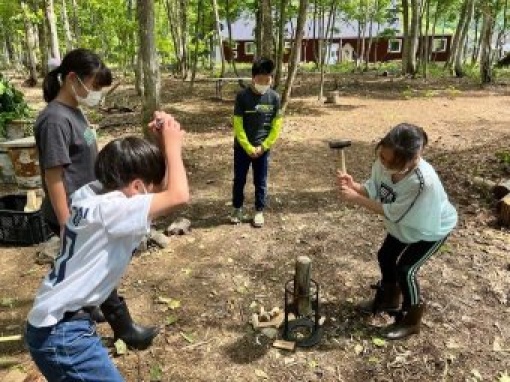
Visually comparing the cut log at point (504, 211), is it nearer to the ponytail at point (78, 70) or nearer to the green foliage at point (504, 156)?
the green foliage at point (504, 156)

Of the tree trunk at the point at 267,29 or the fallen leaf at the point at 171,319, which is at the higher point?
the tree trunk at the point at 267,29

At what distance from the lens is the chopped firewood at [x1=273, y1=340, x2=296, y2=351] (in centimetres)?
350

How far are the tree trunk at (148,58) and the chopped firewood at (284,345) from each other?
360 centimetres

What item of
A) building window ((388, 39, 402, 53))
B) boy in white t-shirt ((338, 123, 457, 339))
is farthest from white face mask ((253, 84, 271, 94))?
building window ((388, 39, 402, 53))

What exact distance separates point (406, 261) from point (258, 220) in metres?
2.56

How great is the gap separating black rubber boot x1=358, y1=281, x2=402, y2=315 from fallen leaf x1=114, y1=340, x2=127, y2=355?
1933 millimetres

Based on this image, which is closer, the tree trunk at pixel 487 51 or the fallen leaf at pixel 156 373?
the fallen leaf at pixel 156 373

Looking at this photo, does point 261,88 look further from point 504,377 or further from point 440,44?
point 440,44

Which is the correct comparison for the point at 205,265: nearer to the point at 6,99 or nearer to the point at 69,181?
the point at 69,181

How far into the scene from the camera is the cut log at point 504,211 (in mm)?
5332

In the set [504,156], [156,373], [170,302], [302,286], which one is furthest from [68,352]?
[504,156]

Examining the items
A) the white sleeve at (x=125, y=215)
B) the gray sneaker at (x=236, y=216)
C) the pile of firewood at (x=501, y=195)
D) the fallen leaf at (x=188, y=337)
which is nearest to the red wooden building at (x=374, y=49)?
the pile of firewood at (x=501, y=195)

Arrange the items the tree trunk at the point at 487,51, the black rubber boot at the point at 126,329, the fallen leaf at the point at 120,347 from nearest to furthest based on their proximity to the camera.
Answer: the black rubber boot at the point at 126,329 → the fallen leaf at the point at 120,347 → the tree trunk at the point at 487,51

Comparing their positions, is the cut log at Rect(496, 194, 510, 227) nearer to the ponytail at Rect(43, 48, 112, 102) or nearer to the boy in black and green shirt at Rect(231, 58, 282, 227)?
the boy in black and green shirt at Rect(231, 58, 282, 227)
